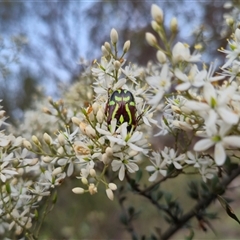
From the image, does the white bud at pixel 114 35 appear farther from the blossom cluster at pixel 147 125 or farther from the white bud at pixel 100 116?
the white bud at pixel 100 116

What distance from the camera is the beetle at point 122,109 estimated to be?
66cm

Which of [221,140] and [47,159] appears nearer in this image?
[221,140]

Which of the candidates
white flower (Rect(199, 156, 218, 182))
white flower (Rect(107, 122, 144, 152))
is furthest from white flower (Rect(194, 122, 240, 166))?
white flower (Rect(199, 156, 218, 182))

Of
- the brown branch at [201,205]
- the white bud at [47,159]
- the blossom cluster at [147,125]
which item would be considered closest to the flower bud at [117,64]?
the blossom cluster at [147,125]

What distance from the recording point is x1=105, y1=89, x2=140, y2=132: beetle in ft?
2.17

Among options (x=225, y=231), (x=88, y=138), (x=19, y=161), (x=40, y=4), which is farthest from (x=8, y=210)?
(x=40, y=4)

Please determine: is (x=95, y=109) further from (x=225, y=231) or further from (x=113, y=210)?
(x=225, y=231)

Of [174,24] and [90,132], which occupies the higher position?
[174,24]

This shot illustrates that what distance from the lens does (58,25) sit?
11.5 ft

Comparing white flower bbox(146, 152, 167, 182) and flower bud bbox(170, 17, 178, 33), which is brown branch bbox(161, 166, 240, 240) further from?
flower bud bbox(170, 17, 178, 33)

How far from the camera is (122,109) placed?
66 centimetres

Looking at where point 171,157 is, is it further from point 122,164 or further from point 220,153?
point 220,153

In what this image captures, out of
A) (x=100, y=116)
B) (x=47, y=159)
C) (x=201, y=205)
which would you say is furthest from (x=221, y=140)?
(x=201, y=205)

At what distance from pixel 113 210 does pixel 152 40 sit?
229cm
